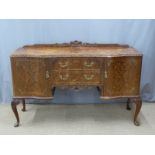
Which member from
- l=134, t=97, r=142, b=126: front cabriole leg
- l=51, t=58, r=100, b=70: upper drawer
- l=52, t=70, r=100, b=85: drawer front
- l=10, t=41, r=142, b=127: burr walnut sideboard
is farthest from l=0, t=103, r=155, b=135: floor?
l=51, t=58, r=100, b=70: upper drawer

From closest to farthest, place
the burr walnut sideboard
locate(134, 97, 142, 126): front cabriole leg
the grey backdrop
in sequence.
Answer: the burr walnut sideboard → locate(134, 97, 142, 126): front cabriole leg → the grey backdrop

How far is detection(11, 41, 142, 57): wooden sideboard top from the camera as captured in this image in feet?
6.57

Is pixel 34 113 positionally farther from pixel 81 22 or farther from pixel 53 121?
pixel 81 22

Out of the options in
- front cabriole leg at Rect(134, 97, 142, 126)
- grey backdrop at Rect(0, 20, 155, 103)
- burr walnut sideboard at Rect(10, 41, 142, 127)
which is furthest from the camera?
grey backdrop at Rect(0, 20, 155, 103)

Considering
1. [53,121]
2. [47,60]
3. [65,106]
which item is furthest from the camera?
[65,106]

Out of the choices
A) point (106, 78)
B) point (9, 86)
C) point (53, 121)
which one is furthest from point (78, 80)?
point (9, 86)

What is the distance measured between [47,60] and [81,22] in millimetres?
674

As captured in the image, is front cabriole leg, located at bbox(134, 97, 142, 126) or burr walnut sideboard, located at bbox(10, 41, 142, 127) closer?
burr walnut sideboard, located at bbox(10, 41, 142, 127)

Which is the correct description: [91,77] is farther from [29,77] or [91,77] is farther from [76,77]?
[29,77]

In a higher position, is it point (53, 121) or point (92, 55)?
point (92, 55)

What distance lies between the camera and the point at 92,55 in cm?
199

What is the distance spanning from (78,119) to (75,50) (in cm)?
67

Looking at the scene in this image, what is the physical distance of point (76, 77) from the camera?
2.02 metres

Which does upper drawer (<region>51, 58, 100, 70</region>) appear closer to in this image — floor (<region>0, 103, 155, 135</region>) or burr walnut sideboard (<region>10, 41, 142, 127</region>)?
burr walnut sideboard (<region>10, 41, 142, 127</region>)
